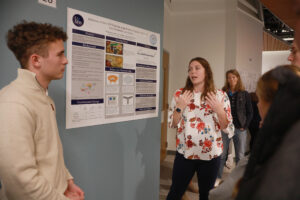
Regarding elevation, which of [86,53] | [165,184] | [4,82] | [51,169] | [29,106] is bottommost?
[165,184]

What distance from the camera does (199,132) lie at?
222 cm

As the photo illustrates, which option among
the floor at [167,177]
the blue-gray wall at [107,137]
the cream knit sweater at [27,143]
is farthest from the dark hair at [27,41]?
the floor at [167,177]

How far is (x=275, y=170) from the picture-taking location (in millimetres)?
482

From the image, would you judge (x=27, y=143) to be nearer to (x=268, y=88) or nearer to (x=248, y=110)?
(x=268, y=88)

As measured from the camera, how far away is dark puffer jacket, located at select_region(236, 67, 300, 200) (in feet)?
1.53

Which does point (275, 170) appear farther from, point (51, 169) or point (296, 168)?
point (51, 169)

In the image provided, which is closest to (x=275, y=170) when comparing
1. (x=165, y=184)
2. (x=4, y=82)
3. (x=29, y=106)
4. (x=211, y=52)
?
(x=29, y=106)

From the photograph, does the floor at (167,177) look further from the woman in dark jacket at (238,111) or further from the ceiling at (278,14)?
the ceiling at (278,14)

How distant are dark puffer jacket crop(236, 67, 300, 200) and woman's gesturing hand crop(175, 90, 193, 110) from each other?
164 cm

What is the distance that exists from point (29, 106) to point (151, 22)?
5.72 ft

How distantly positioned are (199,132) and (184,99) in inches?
13.1

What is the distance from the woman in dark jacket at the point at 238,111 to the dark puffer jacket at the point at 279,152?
3.33m

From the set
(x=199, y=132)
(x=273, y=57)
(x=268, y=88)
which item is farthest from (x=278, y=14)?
(x=273, y=57)

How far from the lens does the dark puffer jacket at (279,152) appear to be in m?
0.47
